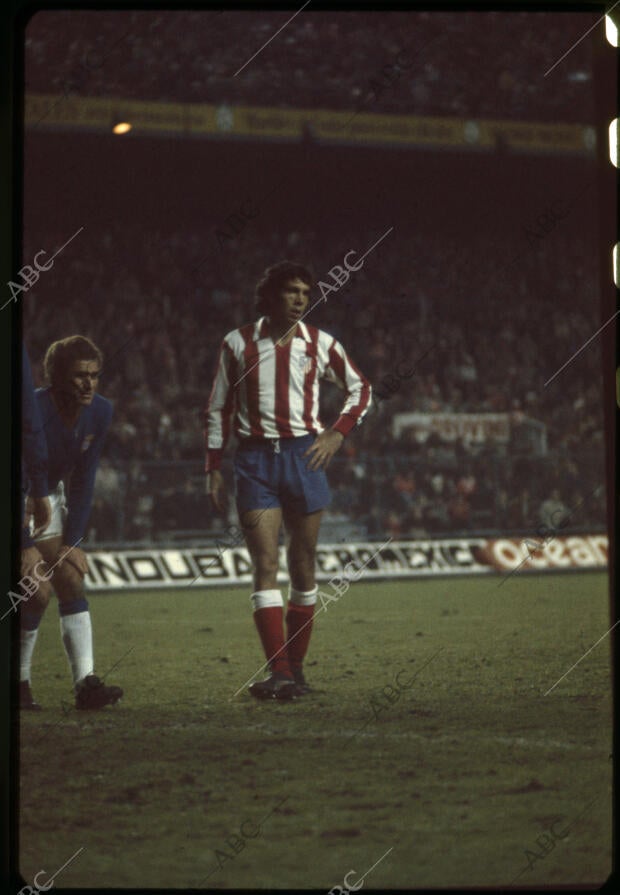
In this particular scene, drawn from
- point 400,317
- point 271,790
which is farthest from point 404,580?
point 271,790

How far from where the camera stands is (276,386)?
3898mm

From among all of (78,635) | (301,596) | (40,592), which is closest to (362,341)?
(301,596)

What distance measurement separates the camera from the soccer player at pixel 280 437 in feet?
12.3

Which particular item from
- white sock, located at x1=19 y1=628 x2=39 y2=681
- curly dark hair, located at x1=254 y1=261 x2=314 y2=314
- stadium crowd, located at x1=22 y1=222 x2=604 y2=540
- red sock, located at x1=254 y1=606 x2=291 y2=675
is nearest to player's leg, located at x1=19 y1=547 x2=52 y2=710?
white sock, located at x1=19 y1=628 x2=39 y2=681

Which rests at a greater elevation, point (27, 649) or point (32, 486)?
point (32, 486)

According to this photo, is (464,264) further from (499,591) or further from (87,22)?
(499,591)

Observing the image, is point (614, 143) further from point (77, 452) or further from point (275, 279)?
point (77, 452)

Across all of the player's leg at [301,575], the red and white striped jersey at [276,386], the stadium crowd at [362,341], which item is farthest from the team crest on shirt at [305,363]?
the player's leg at [301,575]

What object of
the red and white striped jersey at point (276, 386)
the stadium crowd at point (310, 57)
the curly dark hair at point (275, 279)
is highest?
the stadium crowd at point (310, 57)

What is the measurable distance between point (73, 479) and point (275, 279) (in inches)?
38.2

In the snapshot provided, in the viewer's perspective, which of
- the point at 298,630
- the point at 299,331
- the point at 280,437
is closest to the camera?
the point at 299,331

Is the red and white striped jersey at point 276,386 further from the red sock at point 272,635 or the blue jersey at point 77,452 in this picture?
the red sock at point 272,635

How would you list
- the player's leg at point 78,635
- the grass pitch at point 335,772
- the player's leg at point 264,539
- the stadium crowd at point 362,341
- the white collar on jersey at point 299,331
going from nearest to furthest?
the grass pitch at point 335,772, the player's leg at point 78,635, the stadium crowd at point 362,341, the white collar on jersey at point 299,331, the player's leg at point 264,539

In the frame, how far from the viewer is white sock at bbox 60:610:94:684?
11.2 feet
